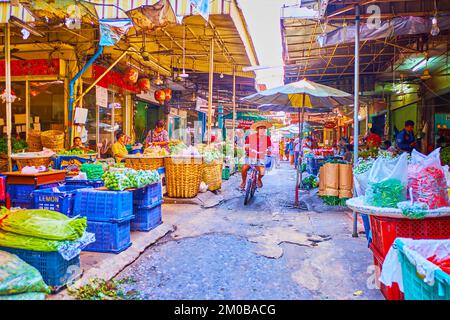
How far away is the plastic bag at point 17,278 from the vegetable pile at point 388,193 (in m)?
3.54

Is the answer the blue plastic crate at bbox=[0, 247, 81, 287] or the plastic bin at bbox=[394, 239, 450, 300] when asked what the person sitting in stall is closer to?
the blue plastic crate at bbox=[0, 247, 81, 287]

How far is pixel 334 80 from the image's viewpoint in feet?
50.8

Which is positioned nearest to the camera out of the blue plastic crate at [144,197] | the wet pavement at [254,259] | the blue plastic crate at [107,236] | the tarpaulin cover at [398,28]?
the wet pavement at [254,259]

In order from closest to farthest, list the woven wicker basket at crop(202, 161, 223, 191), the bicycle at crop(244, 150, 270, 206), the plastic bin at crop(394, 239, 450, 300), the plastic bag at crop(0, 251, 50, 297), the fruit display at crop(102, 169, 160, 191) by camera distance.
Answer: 1. the plastic bin at crop(394, 239, 450, 300)
2. the plastic bag at crop(0, 251, 50, 297)
3. the fruit display at crop(102, 169, 160, 191)
4. the bicycle at crop(244, 150, 270, 206)
5. the woven wicker basket at crop(202, 161, 223, 191)

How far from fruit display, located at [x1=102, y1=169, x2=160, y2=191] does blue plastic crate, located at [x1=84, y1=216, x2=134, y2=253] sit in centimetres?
56

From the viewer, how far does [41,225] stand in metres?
3.85

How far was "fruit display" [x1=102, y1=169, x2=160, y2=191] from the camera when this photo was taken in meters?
5.36

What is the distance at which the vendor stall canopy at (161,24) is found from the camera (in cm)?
596

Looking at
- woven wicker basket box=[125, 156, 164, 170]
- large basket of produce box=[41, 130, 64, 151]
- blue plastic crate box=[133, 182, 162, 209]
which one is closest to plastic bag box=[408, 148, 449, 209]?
blue plastic crate box=[133, 182, 162, 209]

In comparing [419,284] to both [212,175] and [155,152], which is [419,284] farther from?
[212,175]

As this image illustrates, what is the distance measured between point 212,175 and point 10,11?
21.3ft

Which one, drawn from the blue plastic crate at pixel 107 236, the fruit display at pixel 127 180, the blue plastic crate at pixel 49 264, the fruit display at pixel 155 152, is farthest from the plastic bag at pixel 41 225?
the fruit display at pixel 155 152

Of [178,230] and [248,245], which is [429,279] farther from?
[178,230]

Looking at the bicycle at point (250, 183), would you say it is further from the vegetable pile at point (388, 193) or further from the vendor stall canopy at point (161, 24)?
the vegetable pile at point (388, 193)
